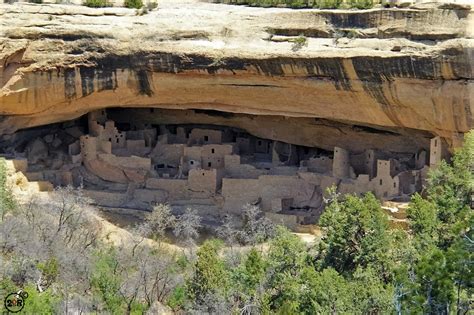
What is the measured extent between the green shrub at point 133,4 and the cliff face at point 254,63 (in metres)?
0.29

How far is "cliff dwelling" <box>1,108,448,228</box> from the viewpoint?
17.3 meters

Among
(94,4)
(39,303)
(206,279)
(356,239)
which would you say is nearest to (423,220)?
(356,239)

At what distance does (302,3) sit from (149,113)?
528 centimetres

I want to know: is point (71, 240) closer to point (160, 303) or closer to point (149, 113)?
point (160, 303)

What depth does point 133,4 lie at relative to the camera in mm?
17422

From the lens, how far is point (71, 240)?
1540 cm

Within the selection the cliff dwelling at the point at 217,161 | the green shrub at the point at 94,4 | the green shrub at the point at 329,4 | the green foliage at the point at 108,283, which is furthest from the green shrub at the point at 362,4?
the green foliage at the point at 108,283

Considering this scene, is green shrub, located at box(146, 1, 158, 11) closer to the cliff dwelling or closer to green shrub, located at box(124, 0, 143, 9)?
green shrub, located at box(124, 0, 143, 9)

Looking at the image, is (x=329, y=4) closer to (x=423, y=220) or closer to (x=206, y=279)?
(x=423, y=220)

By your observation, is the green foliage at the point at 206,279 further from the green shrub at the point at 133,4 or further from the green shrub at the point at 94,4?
the green shrub at the point at 94,4

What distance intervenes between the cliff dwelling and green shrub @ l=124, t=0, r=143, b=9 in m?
2.94

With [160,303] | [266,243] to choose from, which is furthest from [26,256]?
[266,243]

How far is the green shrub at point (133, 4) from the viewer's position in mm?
17312

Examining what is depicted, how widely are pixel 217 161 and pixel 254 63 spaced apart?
303 cm
